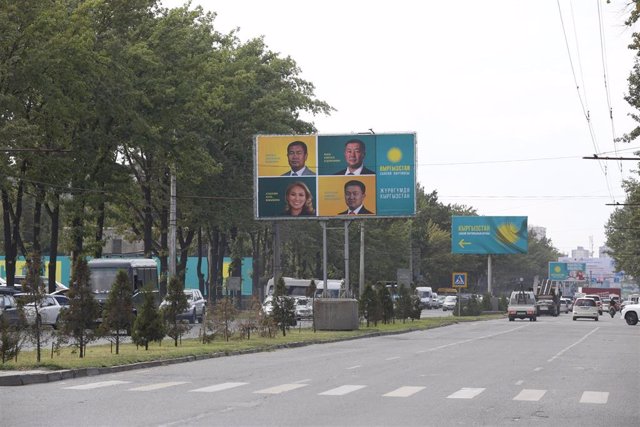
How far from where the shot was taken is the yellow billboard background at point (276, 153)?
5278 cm

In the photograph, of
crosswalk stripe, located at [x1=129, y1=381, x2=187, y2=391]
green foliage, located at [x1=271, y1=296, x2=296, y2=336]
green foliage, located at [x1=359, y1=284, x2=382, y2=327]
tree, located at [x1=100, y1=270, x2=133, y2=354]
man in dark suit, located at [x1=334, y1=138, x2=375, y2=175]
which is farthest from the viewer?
green foliage, located at [x1=359, y1=284, x2=382, y2=327]

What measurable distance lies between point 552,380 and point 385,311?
3691 cm

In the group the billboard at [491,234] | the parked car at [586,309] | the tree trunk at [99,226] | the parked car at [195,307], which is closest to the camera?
the tree trunk at [99,226]

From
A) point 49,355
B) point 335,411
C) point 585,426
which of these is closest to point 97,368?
point 49,355

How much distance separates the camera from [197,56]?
5838 cm

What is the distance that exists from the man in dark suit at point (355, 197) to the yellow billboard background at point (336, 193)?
0.46 feet

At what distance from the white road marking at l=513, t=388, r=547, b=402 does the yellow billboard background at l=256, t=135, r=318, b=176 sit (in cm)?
3335

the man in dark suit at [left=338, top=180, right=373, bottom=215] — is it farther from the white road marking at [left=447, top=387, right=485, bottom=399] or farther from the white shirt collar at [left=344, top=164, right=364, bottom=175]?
the white road marking at [left=447, top=387, right=485, bottom=399]

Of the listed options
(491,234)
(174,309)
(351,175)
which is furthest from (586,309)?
(174,309)

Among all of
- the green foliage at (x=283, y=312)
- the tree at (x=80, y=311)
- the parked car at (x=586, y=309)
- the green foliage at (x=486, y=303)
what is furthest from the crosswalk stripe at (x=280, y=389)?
the green foliage at (x=486, y=303)

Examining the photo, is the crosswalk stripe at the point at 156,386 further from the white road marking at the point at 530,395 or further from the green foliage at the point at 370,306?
the green foliage at the point at 370,306

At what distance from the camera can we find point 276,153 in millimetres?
53188

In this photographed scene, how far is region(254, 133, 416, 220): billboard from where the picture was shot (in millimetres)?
52469

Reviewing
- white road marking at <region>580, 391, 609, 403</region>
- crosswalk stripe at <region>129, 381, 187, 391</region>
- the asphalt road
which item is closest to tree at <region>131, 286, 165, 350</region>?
the asphalt road
